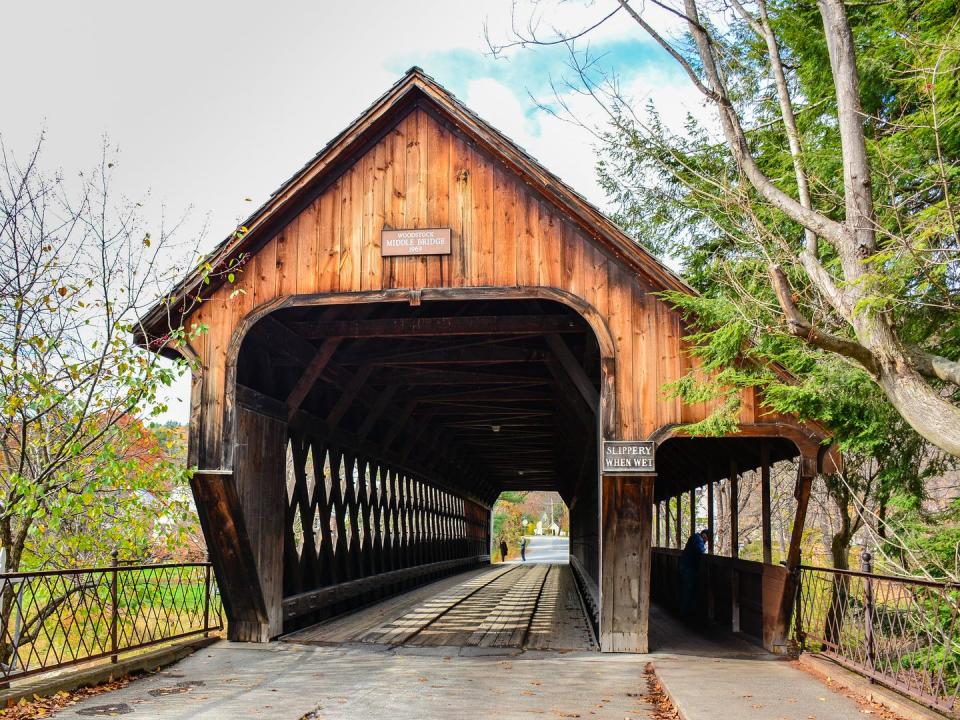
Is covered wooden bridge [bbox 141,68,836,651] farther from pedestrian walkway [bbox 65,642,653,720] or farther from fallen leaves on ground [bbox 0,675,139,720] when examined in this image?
fallen leaves on ground [bbox 0,675,139,720]

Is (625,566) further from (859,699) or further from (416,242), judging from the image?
(416,242)

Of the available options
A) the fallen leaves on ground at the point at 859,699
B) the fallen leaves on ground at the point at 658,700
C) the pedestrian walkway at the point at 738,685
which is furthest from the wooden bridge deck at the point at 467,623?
the fallen leaves on ground at the point at 859,699

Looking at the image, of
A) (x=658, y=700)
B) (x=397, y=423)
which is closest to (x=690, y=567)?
(x=397, y=423)

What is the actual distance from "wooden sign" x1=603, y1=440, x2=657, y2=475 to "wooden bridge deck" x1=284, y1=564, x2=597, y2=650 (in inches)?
85.1

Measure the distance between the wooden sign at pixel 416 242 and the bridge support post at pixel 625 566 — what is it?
2.78 meters

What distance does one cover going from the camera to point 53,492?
7.76 meters

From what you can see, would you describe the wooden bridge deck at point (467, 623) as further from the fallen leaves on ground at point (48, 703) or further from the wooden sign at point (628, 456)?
the fallen leaves on ground at point (48, 703)

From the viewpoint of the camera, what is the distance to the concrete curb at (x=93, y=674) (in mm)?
6070

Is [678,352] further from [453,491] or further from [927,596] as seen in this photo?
[453,491]

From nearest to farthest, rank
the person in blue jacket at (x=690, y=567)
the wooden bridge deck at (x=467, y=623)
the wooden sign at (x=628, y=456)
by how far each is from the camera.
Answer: the wooden sign at (x=628, y=456) → the wooden bridge deck at (x=467, y=623) → the person in blue jacket at (x=690, y=567)

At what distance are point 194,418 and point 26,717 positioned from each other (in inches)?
136

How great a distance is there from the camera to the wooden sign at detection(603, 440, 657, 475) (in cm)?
816

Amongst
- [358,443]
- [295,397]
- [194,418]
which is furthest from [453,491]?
[194,418]

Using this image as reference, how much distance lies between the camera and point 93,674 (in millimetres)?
6867
